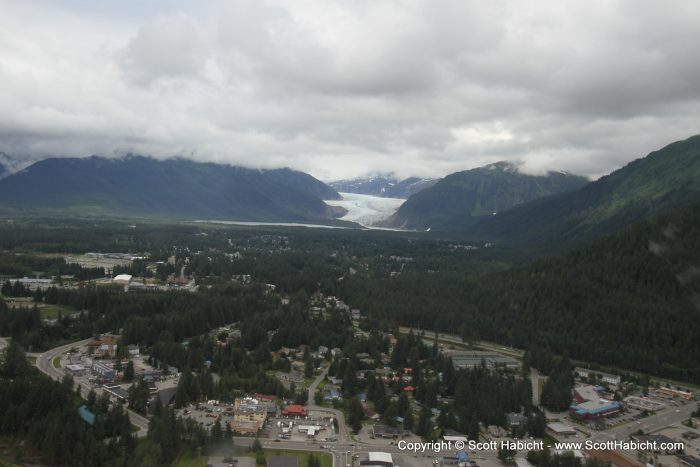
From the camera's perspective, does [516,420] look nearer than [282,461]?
No

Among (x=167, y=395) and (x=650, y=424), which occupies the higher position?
(x=167, y=395)

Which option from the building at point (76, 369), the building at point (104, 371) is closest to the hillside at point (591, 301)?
the building at point (104, 371)

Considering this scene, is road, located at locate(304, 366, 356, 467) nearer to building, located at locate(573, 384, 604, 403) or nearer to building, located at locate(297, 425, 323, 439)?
building, located at locate(297, 425, 323, 439)

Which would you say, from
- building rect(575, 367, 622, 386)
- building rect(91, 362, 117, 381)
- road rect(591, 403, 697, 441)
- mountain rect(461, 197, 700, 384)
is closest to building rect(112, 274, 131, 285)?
building rect(91, 362, 117, 381)

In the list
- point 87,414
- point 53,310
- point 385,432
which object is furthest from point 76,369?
point 385,432

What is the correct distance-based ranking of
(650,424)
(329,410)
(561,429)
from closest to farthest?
(561,429)
(329,410)
(650,424)

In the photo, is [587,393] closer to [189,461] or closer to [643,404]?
[643,404]

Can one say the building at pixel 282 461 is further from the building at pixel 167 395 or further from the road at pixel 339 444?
the building at pixel 167 395
